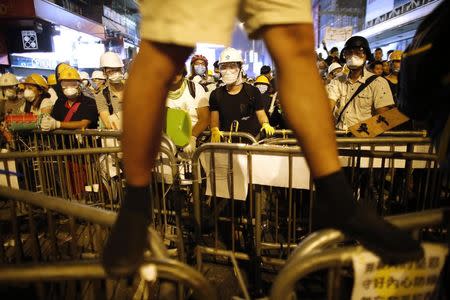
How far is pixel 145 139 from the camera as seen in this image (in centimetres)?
121

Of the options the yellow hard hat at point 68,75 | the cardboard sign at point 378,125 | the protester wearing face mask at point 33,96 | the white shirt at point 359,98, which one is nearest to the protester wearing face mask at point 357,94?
the white shirt at point 359,98

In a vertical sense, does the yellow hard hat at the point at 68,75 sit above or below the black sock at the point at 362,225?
above

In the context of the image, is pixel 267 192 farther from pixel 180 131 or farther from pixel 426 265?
pixel 426 265

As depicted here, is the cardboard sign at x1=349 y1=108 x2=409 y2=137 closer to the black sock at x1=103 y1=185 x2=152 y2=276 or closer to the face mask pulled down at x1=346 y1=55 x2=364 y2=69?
the face mask pulled down at x1=346 y1=55 x2=364 y2=69

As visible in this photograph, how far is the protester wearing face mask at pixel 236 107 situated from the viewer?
14.8 ft

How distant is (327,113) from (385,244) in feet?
1.78

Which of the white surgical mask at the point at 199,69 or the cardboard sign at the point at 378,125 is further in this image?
the white surgical mask at the point at 199,69

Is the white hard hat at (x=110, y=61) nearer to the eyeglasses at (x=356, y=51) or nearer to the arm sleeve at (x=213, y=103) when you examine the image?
the arm sleeve at (x=213, y=103)

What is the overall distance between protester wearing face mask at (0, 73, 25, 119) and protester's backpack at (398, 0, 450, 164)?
753 centimetres

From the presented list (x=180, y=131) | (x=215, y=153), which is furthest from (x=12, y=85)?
(x=215, y=153)

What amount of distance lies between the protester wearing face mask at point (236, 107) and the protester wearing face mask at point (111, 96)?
152 centimetres

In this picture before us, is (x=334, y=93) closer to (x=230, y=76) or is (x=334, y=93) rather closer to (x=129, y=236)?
(x=230, y=76)

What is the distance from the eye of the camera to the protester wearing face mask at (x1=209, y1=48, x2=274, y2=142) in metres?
4.51

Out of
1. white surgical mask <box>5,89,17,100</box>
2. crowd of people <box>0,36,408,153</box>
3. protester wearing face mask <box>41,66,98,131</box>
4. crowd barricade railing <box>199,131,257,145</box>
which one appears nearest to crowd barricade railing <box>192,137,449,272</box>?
crowd barricade railing <box>199,131,257,145</box>
